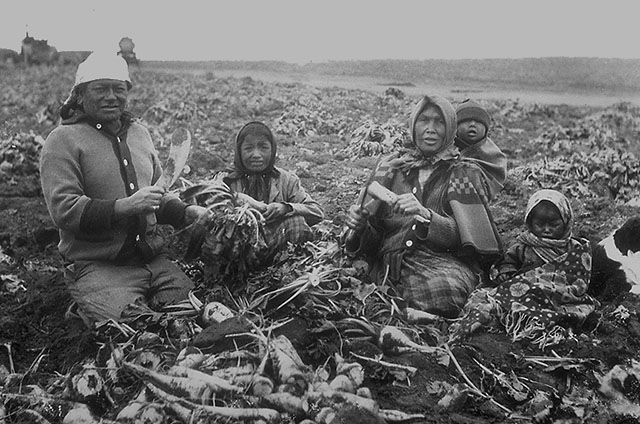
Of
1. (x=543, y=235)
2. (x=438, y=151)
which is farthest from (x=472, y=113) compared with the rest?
(x=543, y=235)

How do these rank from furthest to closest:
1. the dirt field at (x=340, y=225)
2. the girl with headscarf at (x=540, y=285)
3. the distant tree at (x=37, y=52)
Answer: the distant tree at (x=37, y=52) → the girl with headscarf at (x=540, y=285) → the dirt field at (x=340, y=225)

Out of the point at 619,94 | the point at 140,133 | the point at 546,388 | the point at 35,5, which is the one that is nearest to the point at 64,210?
the point at 140,133

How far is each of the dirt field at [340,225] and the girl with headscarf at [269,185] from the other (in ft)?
0.89

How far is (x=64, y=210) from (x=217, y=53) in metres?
1.71

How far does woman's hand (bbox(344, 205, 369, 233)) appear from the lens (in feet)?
9.73

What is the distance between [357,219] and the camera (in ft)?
9.74

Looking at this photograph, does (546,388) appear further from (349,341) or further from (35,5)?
(35,5)

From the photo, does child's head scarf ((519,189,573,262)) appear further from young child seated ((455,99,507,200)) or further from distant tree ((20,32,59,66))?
distant tree ((20,32,59,66))

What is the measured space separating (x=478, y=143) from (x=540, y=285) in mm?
982

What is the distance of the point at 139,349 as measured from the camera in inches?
95.0

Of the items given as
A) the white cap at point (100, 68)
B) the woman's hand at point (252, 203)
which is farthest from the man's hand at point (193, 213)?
the white cap at point (100, 68)

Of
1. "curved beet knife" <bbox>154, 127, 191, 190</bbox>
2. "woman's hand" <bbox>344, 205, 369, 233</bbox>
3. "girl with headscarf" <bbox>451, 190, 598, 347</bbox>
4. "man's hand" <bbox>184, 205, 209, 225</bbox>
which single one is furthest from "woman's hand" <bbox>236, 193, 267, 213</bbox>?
"girl with headscarf" <bbox>451, 190, 598, 347</bbox>

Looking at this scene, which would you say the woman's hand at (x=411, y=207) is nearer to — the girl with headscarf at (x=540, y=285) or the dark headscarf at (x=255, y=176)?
the girl with headscarf at (x=540, y=285)

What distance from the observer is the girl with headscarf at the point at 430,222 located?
2789 millimetres
